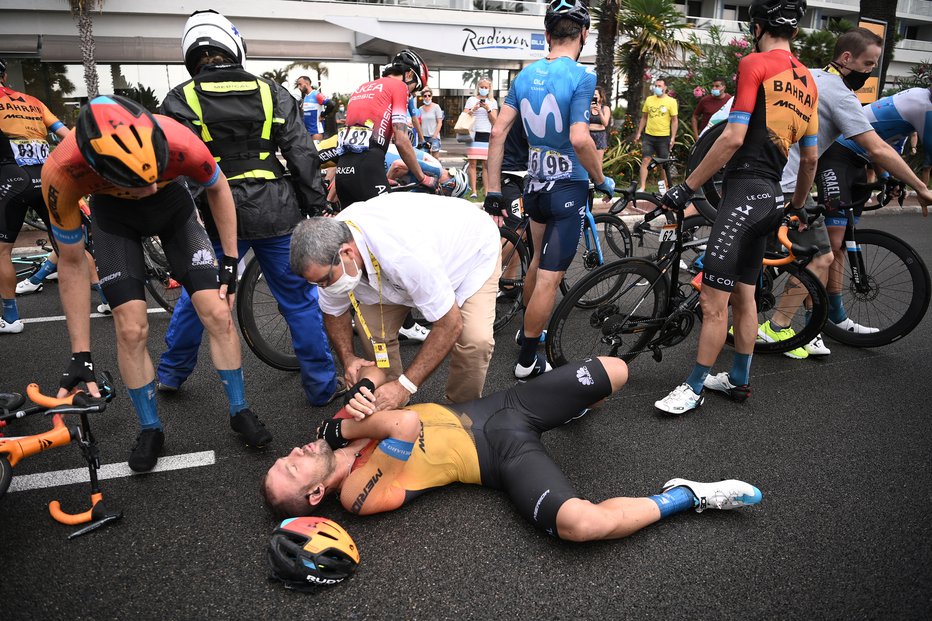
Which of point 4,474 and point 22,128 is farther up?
point 22,128

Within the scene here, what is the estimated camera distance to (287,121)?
3402 mm

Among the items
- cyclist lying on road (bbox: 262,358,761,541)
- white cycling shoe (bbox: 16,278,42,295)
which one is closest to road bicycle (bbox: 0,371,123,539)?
cyclist lying on road (bbox: 262,358,761,541)

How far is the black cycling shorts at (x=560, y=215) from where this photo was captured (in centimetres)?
384

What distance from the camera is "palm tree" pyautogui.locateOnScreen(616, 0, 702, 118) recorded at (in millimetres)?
13500

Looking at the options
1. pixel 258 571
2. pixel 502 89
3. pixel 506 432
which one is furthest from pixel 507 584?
pixel 502 89

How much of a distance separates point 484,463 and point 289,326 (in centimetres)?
158

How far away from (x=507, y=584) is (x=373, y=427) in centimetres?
84

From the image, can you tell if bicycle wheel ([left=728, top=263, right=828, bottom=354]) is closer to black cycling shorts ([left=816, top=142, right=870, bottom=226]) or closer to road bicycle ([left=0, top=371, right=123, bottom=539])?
black cycling shorts ([left=816, top=142, right=870, bottom=226])

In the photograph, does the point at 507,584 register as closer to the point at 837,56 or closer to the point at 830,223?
the point at 830,223

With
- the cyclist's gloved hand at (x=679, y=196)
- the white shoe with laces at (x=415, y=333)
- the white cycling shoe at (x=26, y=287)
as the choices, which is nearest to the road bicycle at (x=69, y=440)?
the white shoe with laces at (x=415, y=333)

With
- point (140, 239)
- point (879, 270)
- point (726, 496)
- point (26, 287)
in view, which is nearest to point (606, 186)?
point (726, 496)

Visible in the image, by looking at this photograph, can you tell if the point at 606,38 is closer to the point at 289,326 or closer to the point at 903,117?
the point at 903,117

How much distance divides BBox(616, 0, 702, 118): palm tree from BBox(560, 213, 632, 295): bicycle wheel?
8708 mm

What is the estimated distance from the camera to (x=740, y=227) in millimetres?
3348
